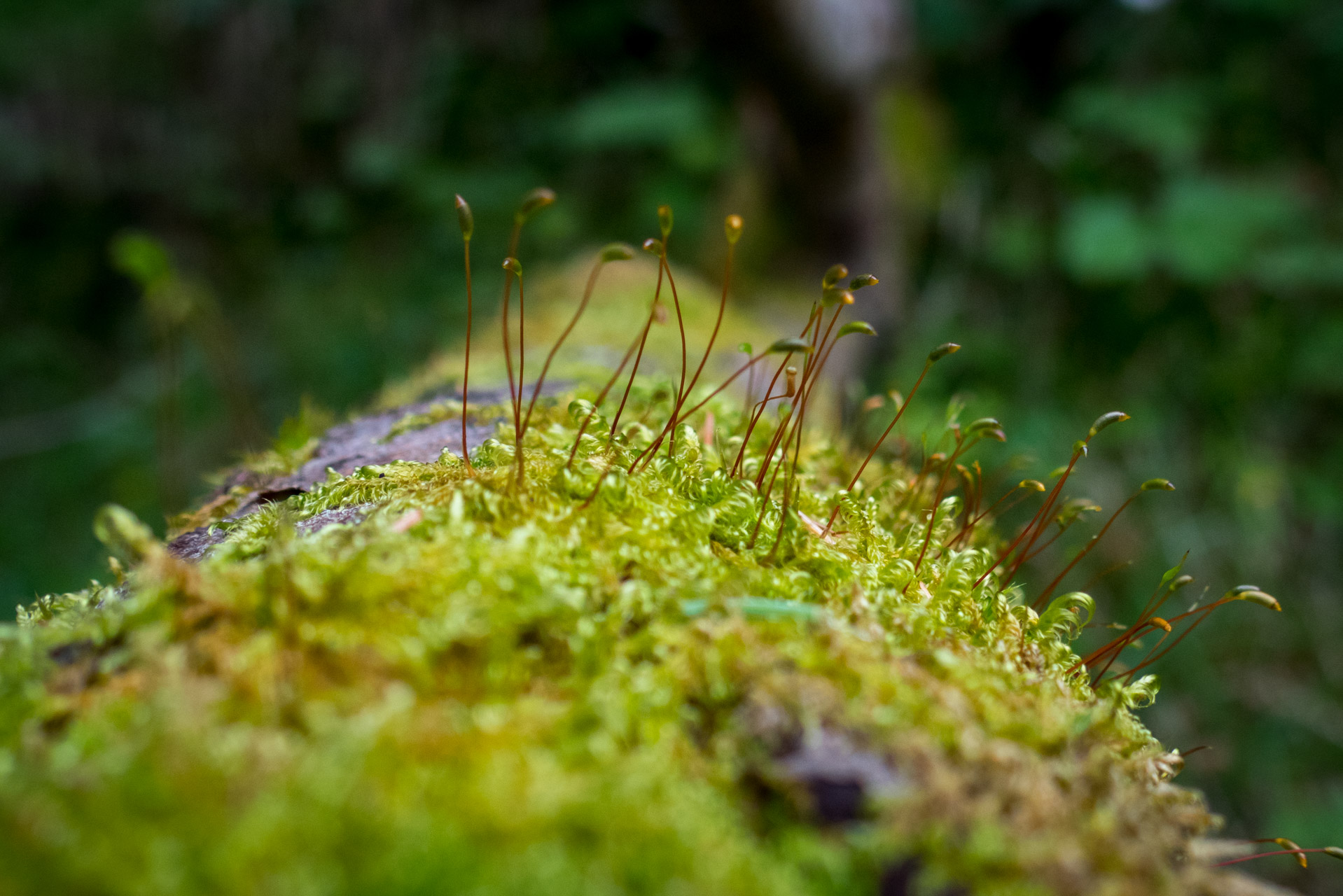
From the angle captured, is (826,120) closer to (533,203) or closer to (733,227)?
(733,227)

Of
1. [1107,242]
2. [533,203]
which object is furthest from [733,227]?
[1107,242]

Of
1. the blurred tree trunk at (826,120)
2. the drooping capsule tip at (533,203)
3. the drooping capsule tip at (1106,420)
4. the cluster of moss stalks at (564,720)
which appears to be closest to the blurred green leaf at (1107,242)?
the blurred tree trunk at (826,120)

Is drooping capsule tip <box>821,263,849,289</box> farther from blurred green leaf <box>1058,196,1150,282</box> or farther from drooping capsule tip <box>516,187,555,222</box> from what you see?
blurred green leaf <box>1058,196,1150,282</box>

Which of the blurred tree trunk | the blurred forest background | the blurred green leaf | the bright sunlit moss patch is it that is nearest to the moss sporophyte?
the bright sunlit moss patch

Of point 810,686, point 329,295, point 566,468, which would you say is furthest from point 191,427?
point 810,686

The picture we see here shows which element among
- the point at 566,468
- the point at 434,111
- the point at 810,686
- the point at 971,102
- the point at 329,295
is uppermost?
the point at 434,111

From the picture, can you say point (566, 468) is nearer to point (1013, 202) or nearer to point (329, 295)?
point (1013, 202)

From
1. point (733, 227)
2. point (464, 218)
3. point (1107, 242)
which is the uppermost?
point (1107, 242)
